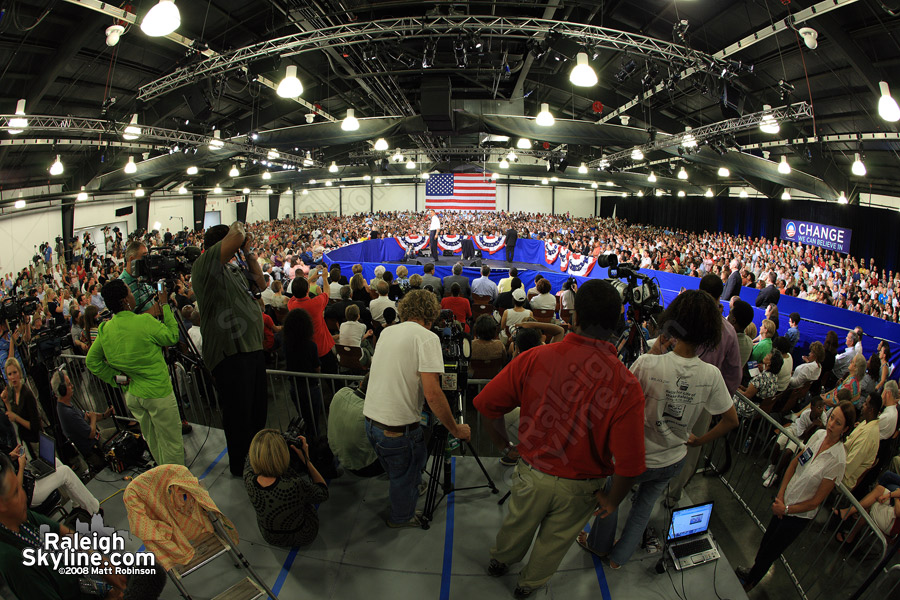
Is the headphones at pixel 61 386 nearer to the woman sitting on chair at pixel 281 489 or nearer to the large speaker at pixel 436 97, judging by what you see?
the woman sitting on chair at pixel 281 489

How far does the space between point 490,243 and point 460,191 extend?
3270mm

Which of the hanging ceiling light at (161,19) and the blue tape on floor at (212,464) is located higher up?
the hanging ceiling light at (161,19)

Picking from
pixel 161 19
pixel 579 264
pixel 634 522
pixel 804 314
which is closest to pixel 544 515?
pixel 634 522

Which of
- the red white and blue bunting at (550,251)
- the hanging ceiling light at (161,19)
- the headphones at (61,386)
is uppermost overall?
the hanging ceiling light at (161,19)

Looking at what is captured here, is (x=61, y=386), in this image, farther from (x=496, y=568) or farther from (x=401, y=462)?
(x=496, y=568)

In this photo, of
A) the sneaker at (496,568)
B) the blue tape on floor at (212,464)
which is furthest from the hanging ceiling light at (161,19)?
the sneaker at (496,568)

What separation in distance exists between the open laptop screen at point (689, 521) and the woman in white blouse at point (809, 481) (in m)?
0.45

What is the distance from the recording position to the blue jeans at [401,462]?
226cm

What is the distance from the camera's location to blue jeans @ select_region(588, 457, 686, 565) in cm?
208

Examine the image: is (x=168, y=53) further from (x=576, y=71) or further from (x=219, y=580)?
A: (x=219, y=580)

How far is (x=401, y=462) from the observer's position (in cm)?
231

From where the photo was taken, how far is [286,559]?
2404 mm

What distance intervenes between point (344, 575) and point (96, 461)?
2463mm

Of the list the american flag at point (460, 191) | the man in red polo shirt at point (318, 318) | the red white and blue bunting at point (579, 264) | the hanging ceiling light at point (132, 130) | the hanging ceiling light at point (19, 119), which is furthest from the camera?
the american flag at point (460, 191)
